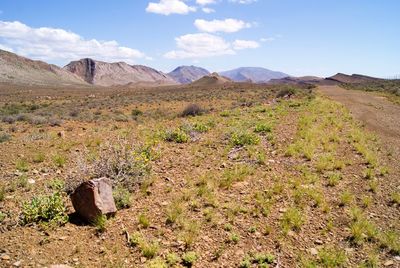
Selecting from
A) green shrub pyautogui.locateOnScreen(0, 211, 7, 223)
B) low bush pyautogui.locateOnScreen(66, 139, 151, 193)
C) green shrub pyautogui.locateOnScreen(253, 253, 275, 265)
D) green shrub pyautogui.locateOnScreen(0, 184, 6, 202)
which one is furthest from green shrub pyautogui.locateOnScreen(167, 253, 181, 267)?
green shrub pyautogui.locateOnScreen(0, 184, 6, 202)

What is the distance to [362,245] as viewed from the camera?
→ 4801 mm

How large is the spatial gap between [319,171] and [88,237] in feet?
17.8

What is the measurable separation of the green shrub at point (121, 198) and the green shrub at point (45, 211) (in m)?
0.86

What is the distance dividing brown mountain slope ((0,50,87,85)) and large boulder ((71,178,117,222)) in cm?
9906

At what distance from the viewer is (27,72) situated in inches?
4432

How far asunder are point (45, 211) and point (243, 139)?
625 centimetres

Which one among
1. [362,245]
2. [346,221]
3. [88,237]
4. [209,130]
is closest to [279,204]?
[346,221]

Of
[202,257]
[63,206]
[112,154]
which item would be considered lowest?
[202,257]

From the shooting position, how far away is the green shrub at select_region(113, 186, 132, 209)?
5699 millimetres

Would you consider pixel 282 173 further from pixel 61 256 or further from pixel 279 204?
pixel 61 256

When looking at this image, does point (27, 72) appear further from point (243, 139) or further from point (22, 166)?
point (243, 139)

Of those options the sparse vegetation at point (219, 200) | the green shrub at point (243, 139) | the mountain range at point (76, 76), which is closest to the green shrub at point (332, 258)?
the sparse vegetation at point (219, 200)

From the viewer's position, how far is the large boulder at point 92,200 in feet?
16.7

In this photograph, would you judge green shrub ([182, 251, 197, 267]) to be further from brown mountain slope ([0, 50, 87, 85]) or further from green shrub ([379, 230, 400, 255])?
brown mountain slope ([0, 50, 87, 85])
